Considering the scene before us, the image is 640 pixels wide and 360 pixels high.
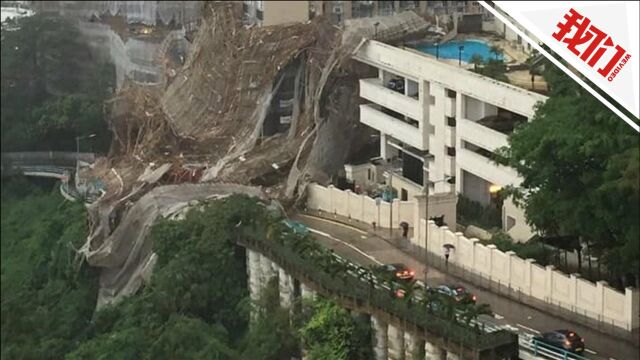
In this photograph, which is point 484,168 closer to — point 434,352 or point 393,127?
point 393,127

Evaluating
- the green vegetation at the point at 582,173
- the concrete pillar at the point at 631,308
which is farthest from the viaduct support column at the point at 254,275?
the concrete pillar at the point at 631,308

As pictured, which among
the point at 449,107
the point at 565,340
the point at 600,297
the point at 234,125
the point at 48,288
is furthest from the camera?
the point at 48,288

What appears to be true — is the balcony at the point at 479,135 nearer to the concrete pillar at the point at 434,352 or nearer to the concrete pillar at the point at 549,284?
the concrete pillar at the point at 549,284

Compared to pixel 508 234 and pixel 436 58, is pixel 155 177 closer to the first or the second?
pixel 436 58

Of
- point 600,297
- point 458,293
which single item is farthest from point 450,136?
point 600,297

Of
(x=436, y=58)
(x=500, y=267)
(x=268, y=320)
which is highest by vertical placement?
(x=436, y=58)

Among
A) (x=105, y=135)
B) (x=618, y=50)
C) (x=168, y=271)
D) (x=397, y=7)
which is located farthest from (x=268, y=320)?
(x=618, y=50)

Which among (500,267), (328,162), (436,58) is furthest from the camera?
(328,162)
